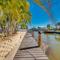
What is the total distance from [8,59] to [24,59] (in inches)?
76.2

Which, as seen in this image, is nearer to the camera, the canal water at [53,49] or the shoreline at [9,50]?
the shoreline at [9,50]

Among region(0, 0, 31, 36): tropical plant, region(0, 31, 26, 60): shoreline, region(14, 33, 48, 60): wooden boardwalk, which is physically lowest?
region(14, 33, 48, 60): wooden boardwalk

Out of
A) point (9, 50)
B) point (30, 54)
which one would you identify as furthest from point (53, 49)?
point (9, 50)

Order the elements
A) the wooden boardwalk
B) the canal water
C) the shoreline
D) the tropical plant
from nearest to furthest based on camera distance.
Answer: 1. the shoreline
2. the tropical plant
3. the wooden boardwalk
4. the canal water

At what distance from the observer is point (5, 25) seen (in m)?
13.7

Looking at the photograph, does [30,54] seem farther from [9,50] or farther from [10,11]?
[10,11]

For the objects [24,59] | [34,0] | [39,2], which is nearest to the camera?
[39,2]

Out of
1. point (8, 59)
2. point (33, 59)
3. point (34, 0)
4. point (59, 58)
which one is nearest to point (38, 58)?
point (33, 59)

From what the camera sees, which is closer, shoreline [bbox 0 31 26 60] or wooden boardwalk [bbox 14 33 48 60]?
shoreline [bbox 0 31 26 60]

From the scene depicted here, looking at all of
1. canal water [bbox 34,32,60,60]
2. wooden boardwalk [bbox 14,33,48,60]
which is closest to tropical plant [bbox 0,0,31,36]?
wooden boardwalk [bbox 14,33,48,60]

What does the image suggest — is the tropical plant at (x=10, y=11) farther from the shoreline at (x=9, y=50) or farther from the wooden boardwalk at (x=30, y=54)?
the wooden boardwalk at (x=30, y=54)

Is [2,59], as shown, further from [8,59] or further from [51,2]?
[51,2]

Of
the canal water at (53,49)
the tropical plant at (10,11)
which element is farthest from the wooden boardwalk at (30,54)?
the canal water at (53,49)

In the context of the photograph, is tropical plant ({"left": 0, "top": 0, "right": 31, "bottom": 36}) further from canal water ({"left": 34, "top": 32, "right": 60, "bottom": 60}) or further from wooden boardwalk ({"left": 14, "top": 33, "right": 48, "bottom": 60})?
canal water ({"left": 34, "top": 32, "right": 60, "bottom": 60})
